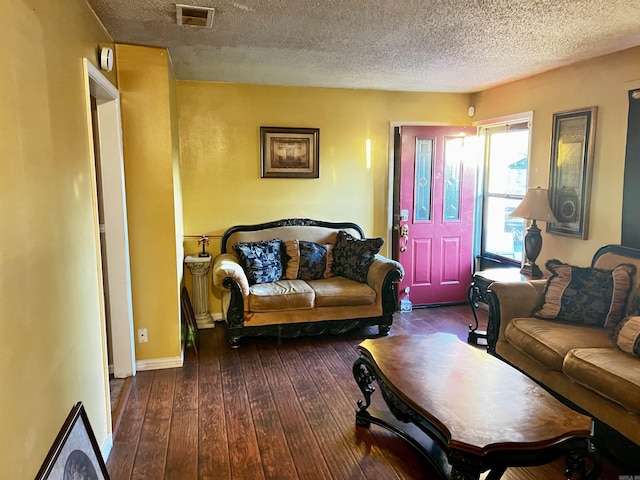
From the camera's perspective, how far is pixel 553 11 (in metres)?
2.52

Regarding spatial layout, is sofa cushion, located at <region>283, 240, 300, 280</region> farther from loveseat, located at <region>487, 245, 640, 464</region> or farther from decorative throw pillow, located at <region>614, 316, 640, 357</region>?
decorative throw pillow, located at <region>614, 316, 640, 357</region>

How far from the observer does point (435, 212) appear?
16.7 ft

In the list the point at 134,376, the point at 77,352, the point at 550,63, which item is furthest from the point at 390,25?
the point at 134,376

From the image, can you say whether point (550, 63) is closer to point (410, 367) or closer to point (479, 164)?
point (479, 164)

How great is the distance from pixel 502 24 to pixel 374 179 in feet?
8.08

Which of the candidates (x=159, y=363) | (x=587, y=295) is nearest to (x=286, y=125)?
(x=159, y=363)

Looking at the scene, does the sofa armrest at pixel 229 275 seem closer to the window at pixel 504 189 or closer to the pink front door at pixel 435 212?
the pink front door at pixel 435 212

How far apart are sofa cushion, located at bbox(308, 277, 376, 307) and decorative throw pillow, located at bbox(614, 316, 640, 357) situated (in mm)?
1975

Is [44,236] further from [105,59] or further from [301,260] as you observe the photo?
[301,260]

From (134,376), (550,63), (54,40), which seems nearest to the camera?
(54,40)

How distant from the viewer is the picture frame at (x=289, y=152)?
4723 millimetres

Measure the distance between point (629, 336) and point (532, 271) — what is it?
1343 millimetres

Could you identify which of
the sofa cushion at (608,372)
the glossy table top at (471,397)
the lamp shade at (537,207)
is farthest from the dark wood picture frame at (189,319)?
the lamp shade at (537,207)

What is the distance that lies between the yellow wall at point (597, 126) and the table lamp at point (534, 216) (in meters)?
0.24
